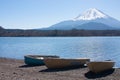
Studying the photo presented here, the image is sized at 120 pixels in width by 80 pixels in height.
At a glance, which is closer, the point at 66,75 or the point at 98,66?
the point at 66,75

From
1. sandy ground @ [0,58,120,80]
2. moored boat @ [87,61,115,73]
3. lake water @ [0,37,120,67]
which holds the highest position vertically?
moored boat @ [87,61,115,73]

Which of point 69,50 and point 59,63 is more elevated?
point 59,63

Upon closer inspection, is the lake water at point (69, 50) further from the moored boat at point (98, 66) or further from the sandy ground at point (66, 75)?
the moored boat at point (98, 66)

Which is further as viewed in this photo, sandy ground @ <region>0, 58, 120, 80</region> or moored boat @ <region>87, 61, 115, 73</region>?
moored boat @ <region>87, 61, 115, 73</region>

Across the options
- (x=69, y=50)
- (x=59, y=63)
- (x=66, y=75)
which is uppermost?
(x=59, y=63)

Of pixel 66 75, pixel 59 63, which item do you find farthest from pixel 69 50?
pixel 66 75

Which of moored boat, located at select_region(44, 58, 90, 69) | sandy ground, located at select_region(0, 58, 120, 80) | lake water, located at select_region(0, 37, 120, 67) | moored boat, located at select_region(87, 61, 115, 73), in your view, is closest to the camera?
sandy ground, located at select_region(0, 58, 120, 80)

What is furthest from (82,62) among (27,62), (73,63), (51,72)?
(27,62)

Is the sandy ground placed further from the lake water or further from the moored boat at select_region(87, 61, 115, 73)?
the lake water

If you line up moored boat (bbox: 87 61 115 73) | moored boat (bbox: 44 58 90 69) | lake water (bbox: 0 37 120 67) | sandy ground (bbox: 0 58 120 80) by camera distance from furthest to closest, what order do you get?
lake water (bbox: 0 37 120 67) < moored boat (bbox: 44 58 90 69) < moored boat (bbox: 87 61 115 73) < sandy ground (bbox: 0 58 120 80)

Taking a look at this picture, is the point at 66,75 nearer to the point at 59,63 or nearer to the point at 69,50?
the point at 59,63

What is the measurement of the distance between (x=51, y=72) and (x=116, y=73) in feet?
14.8

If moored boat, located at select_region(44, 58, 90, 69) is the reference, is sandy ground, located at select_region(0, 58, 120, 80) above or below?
below

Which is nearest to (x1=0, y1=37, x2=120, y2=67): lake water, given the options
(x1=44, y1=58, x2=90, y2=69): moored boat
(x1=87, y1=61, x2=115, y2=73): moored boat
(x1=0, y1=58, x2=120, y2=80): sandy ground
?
(x1=44, y1=58, x2=90, y2=69): moored boat
